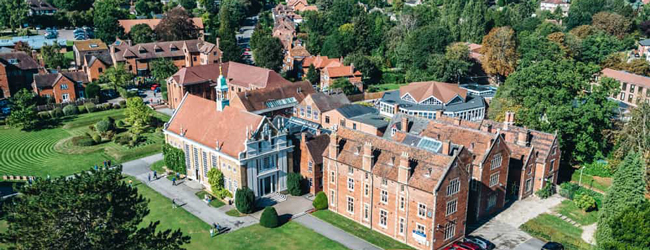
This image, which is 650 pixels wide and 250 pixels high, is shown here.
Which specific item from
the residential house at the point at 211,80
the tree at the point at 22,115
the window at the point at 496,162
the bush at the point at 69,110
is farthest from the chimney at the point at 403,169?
the bush at the point at 69,110

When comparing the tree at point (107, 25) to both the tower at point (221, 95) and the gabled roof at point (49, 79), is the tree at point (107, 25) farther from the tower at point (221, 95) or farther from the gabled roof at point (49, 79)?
the tower at point (221, 95)

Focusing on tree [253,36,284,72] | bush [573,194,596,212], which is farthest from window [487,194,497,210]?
tree [253,36,284,72]

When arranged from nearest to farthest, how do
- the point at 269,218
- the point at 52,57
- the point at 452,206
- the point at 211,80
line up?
the point at 452,206 < the point at 269,218 < the point at 211,80 < the point at 52,57

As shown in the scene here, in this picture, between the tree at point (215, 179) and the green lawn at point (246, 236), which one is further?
the tree at point (215, 179)

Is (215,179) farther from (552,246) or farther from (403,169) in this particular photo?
(552,246)

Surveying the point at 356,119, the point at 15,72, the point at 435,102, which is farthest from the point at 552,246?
the point at 15,72
